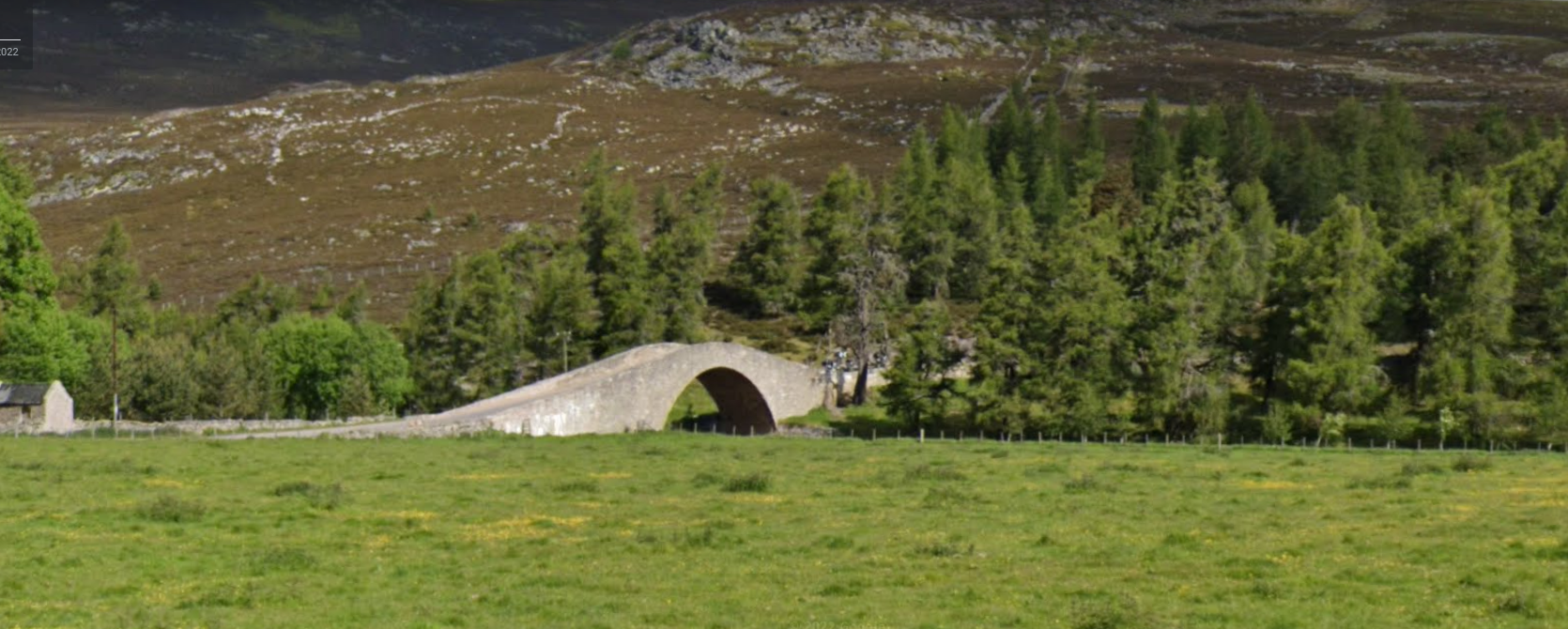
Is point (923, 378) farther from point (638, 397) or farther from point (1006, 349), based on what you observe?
point (638, 397)

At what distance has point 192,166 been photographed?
164m

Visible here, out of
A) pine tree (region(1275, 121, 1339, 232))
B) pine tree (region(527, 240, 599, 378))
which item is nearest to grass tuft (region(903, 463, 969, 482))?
pine tree (region(527, 240, 599, 378))

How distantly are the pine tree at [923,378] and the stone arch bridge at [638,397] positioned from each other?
187 inches

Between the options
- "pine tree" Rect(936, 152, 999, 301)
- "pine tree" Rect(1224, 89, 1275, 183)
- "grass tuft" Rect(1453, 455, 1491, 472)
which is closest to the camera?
"grass tuft" Rect(1453, 455, 1491, 472)

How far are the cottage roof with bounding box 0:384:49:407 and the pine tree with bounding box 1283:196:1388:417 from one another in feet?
154

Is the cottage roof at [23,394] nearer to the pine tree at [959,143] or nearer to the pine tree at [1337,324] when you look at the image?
the pine tree at [1337,324]

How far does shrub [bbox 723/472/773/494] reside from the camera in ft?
124

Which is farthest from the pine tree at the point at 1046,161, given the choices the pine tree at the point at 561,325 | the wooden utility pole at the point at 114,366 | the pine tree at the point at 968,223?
the wooden utility pole at the point at 114,366

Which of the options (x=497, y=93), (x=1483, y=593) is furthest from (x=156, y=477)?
(x=497, y=93)

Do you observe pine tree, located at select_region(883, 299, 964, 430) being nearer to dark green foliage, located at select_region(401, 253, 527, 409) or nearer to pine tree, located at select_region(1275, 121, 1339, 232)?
dark green foliage, located at select_region(401, 253, 527, 409)

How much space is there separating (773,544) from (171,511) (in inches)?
438

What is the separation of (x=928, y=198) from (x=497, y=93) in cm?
10283

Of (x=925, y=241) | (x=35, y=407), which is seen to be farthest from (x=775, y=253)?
(x=35, y=407)

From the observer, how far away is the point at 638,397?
65.9 meters
